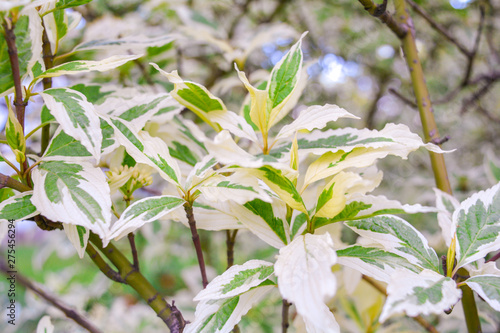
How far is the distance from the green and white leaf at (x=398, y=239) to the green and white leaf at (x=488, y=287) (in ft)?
0.15

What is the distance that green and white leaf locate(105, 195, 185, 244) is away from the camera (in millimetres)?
396

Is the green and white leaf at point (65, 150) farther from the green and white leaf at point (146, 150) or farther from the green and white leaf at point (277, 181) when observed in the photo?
the green and white leaf at point (277, 181)

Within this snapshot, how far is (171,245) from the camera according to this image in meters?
2.14

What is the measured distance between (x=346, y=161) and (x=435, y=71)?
5.86 feet

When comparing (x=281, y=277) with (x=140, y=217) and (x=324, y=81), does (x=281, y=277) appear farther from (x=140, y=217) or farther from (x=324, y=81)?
(x=324, y=81)

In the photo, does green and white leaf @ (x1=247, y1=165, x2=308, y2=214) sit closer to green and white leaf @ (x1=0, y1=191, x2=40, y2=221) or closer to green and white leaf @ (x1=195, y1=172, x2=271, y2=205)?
green and white leaf @ (x1=195, y1=172, x2=271, y2=205)

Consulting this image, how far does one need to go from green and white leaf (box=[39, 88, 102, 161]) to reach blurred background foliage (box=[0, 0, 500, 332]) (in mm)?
467

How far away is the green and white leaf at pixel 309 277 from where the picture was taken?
318mm

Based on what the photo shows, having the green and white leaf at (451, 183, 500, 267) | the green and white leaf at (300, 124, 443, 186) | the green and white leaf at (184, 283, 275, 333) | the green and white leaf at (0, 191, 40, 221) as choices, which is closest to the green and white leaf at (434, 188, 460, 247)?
the green and white leaf at (451, 183, 500, 267)

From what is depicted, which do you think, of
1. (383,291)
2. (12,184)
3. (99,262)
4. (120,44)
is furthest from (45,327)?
(383,291)

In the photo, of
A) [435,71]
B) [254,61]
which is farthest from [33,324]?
[435,71]

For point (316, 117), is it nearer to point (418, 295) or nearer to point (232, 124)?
point (232, 124)

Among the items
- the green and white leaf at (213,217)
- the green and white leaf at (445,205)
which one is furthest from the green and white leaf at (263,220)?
the green and white leaf at (445,205)

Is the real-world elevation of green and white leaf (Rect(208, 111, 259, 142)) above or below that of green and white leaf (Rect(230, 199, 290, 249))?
above
